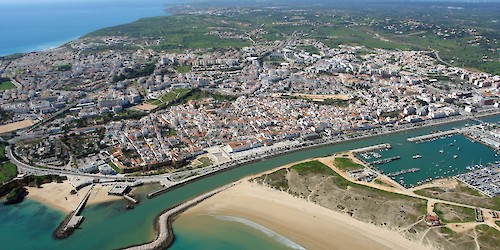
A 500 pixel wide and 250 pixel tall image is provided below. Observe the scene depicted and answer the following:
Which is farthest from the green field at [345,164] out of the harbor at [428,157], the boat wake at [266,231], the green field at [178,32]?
the green field at [178,32]

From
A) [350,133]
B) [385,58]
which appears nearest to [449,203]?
[350,133]

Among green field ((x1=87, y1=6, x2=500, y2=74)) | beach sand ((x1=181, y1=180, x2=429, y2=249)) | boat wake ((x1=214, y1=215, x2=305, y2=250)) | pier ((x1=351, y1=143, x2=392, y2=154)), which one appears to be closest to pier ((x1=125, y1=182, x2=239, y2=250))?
beach sand ((x1=181, y1=180, x2=429, y2=249))

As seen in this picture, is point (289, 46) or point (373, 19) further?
point (373, 19)

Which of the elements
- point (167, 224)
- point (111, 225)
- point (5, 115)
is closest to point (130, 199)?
point (111, 225)

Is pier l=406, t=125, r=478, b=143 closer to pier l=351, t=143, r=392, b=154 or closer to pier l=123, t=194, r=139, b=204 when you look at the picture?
pier l=351, t=143, r=392, b=154

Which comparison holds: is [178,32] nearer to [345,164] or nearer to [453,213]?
[345,164]

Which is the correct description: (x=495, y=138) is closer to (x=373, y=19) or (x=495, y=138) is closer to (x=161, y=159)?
(x=161, y=159)
